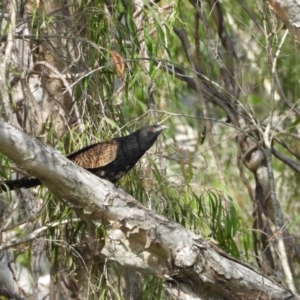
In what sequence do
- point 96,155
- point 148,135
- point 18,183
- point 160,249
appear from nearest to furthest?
point 160,249
point 18,183
point 96,155
point 148,135

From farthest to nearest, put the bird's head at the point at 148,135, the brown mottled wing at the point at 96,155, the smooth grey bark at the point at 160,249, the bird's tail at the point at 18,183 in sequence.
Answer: the bird's head at the point at 148,135, the brown mottled wing at the point at 96,155, the bird's tail at the point at 18,183, the smooth grey bark at the point at 160,249

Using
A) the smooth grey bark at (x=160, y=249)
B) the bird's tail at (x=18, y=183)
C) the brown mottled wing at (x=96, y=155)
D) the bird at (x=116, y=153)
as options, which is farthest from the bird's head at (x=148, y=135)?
the smooth grey bark at (x=160, y=249)

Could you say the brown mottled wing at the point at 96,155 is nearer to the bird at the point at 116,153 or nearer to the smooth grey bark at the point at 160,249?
the bird at the point at 116,153

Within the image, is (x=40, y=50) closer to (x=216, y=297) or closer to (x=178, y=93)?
(x=178, y=93)

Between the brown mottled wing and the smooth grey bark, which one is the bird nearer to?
the brown mottled wing

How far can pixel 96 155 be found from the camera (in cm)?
423

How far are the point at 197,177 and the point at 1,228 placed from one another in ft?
4.83

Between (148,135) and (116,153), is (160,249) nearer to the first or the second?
(116,153)

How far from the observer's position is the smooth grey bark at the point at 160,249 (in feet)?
10.6

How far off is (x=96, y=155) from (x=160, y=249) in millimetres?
1017

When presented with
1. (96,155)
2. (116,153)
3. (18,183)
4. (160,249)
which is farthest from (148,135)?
(160,249)

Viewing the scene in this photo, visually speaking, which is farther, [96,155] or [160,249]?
[96,155]

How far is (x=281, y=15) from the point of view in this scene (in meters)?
3.68

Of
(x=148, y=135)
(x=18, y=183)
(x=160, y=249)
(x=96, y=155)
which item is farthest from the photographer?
(x=148, y=135)
